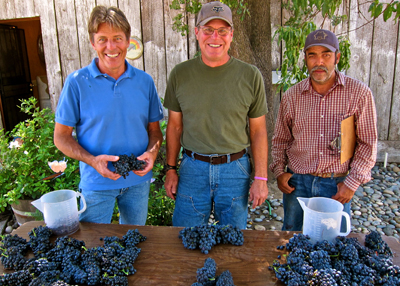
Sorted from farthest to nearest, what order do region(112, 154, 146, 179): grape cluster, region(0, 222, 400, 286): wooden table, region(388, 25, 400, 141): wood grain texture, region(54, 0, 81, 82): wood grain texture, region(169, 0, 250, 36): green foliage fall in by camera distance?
region(388, 25, 400, 141): wood grain texture < region(54, 0, 81, 82): wood grain texture < region(169, 0, 250, 36): green foliage < region(112, 154, 146, 179): grape cluster < region(0, 222, 400, 286): wooden table

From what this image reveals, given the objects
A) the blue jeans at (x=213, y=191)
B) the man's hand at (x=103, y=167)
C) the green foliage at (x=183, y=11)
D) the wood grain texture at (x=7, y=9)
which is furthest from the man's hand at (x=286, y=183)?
the wood grain texture at (x=7, y=9)

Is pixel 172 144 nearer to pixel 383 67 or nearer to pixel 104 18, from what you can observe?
pixel 104 18

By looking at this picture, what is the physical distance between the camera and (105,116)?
1.92 m

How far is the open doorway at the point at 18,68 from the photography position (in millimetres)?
6406

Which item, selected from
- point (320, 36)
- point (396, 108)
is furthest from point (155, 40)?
point (396, 108)

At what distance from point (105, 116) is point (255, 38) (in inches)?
95.2

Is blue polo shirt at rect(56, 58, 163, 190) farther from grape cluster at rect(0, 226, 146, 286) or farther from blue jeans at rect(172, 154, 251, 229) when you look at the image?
grape cluster at rect(0, 226, 146, 286)

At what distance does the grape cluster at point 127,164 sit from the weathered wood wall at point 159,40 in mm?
2856

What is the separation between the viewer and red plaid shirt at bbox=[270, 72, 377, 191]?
2012 mm

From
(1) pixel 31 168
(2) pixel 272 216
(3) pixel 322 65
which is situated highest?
(3) pixel 322 65

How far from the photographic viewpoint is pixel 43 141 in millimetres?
3221

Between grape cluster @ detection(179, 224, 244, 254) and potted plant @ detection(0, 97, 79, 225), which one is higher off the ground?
grape cluster @ detection(179, 224, 244, 254)

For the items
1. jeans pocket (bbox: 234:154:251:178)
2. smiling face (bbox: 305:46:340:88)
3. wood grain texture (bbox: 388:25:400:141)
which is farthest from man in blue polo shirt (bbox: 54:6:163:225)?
wood grain texture (bbox: 388:25:400:141)

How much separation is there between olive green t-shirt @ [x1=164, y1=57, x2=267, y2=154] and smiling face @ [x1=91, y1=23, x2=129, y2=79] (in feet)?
1.35
